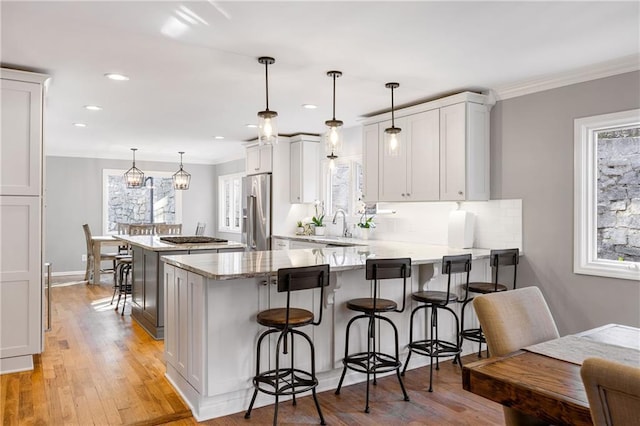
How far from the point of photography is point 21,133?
3545 mm

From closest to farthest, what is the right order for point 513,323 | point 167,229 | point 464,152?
1. point 513,323
2. point 464,152
3. point 167,229

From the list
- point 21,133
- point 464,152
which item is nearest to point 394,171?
point 464,152

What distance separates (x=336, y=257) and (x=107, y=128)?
14.3ft

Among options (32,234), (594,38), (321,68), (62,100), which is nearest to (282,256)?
(321,68)

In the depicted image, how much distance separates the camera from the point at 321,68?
3611 millimetres

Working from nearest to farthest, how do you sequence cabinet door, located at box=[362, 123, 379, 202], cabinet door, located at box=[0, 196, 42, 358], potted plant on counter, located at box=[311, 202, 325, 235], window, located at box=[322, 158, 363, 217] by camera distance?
cabinet door, located at box=[0, 196, 42, 358] → cabinet door, located at box=[362, 123, 379, 202] → window, located at box=[322, 158, 363, 217] → potted plant on counter, located at box=[311, 202, 325, 235]

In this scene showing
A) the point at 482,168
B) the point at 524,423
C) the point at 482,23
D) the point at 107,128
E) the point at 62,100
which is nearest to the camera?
the point at 524,423

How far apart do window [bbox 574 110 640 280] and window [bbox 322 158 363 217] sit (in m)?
2.82

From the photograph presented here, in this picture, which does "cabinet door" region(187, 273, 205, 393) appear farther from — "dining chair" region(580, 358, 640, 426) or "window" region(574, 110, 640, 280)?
"window" region(574, 110, 640, 280)

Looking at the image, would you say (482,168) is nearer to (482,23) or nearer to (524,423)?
(482,23)

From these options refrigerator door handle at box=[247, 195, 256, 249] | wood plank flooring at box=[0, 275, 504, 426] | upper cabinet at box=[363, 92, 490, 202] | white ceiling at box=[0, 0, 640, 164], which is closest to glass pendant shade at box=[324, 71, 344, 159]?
white ceiling at box=[0, 0, 640, 164]

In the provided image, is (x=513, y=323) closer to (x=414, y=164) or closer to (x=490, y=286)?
(x=490, y=286)

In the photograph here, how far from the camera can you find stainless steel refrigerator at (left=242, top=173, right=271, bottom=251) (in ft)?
21.9

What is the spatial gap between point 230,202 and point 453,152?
20.3 ft
